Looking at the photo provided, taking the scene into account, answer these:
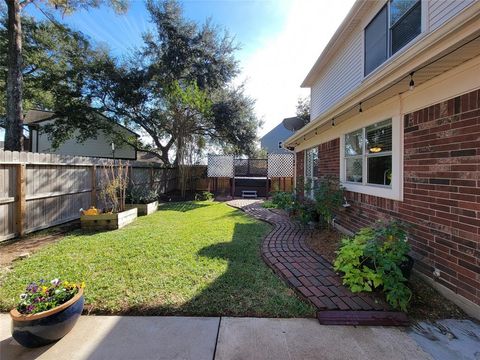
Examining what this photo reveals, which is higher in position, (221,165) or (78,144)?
(78,144)

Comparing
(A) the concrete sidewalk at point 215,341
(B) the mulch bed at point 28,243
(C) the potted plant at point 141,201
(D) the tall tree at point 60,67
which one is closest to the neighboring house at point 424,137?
(A) the concrete sidewalk at point 215,341

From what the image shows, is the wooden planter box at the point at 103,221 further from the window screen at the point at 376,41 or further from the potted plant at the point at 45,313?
the window screen at the point at 376,41

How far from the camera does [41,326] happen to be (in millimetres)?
1979

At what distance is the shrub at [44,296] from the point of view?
207cm

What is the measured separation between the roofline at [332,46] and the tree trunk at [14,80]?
30.2 feet

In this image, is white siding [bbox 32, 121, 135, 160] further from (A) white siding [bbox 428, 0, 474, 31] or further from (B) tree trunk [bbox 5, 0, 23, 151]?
(A) white siding [bbox 428, 0, 474, 31]

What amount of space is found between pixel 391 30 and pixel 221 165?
9.74m

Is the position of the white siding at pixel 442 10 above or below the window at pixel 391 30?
below

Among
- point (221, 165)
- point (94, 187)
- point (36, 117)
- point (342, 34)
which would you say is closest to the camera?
Result: point (342, 34)

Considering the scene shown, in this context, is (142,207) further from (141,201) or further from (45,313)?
(45,313)

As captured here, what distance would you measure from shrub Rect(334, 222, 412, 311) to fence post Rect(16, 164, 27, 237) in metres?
5.92

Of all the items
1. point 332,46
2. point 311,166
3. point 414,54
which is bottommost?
point 311,166

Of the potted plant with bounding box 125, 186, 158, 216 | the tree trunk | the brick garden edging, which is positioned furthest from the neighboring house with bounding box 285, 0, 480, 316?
the tree trunk

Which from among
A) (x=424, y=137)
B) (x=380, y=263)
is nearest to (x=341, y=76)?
(x=424, y=137)
